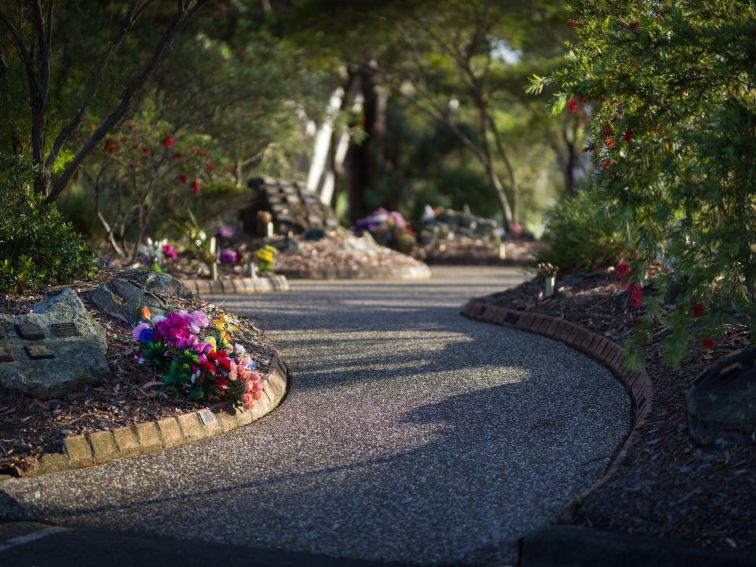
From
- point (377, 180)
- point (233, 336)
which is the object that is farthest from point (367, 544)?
point (377, 180)

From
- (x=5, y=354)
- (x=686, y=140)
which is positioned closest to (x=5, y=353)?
(x=5, y=354)

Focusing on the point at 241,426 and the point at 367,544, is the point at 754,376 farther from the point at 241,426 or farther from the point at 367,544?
the point at 241,426

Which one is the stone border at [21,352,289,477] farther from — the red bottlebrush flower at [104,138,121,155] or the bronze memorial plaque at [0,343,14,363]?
the red bottlebrush flower at [104,138,121,155]

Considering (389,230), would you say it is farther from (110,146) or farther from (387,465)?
(387,465)

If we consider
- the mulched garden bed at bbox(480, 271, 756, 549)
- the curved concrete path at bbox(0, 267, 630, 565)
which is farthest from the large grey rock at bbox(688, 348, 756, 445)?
the curved concrete path at bbox(0, 267, 630, 565)

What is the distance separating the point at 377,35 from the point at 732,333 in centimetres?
1844

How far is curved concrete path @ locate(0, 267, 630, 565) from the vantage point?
4.54 metres

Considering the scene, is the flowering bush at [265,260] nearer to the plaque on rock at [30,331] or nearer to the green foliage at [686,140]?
the plaque on rock at [30,331]

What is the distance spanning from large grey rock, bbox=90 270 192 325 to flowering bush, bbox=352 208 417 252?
42.3ft

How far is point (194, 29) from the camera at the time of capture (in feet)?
55.9

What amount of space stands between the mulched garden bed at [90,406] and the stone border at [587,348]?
2403mm

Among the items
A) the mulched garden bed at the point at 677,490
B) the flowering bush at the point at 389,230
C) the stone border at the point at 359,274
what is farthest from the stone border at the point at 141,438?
the flowering bush at the point at 389,230

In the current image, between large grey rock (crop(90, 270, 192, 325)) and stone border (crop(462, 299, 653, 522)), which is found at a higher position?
large grey rock (crop(90, 270, 192, 325))

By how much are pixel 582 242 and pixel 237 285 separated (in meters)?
4.53
